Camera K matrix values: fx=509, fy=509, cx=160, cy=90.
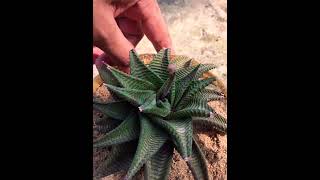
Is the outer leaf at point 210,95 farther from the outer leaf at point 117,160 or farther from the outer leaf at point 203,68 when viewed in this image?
the outer leaf at point 117,160

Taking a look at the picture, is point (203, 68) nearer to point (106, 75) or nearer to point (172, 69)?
point (172, 69)

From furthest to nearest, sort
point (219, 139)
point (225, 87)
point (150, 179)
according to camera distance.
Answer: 1. point (225, 87)
2. point (219, 139)
3. point (150, 179)

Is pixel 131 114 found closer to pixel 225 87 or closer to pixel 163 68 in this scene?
pixel 163 68

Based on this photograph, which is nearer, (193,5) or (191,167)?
(191,167)

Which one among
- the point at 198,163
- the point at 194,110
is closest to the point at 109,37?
the point at 194,110

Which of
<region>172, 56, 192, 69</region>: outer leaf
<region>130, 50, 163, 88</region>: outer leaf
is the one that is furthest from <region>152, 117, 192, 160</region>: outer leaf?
<region>172, 56, 192, 69</region>: outer leaf

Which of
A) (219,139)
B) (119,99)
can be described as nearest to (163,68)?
(119,99)

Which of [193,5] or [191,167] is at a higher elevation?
[193,5]

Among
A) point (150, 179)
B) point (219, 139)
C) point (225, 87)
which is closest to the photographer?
point (150, 179)
